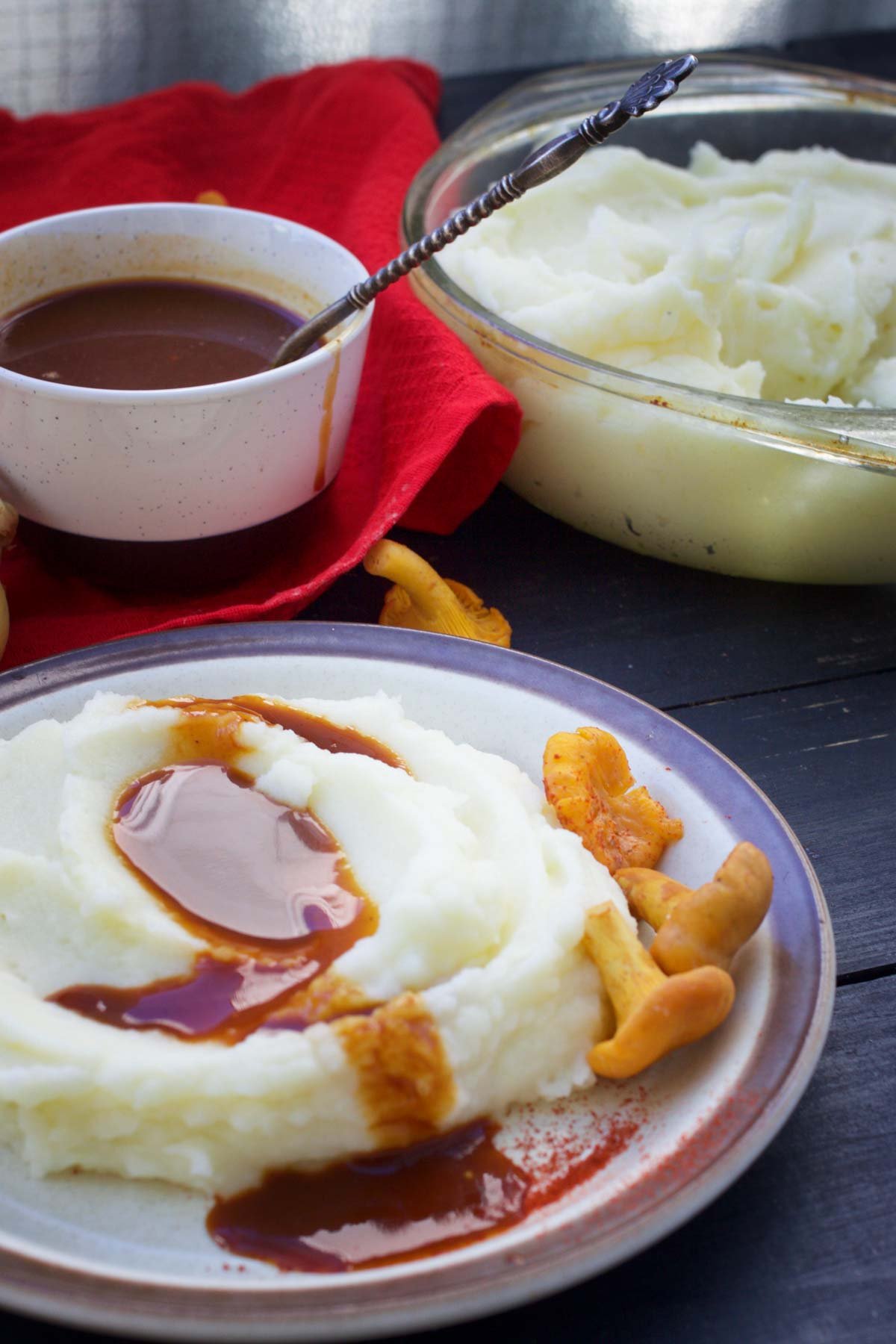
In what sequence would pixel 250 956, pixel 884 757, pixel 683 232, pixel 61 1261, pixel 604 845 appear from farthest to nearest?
pixel 683 232
pixel 884 757
pixel 604 845
pixel 250 956
pixel 61 1261

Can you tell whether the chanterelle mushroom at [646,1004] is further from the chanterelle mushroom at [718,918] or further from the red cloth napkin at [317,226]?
the red cloth napkin at [317,226]

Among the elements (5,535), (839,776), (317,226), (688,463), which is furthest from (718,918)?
(317,226)

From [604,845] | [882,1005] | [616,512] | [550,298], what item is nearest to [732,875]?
[604,845]

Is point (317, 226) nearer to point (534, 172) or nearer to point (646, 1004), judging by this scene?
point (534, 172)

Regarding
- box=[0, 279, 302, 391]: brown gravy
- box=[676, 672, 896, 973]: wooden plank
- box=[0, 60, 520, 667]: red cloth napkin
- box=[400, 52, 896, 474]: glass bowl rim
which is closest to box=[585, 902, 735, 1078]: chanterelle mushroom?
box=[676, 672, 896, 973]: wooden plank

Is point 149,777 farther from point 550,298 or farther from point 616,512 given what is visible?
point 550,298

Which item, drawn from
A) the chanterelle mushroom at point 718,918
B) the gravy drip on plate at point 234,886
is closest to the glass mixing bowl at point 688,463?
the gravy drip on plate at point 234,886

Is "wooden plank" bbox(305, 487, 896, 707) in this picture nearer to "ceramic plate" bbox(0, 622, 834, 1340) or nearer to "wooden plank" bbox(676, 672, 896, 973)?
"wooden plank" bbox(676, 672, 896, 973)
